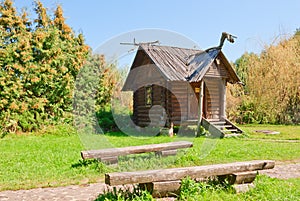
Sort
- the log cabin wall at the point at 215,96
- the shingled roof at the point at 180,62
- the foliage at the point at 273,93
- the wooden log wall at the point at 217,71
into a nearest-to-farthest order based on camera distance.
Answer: the shingled roof at the point at 180,62, the wooden log wall at the point at 217,71, the log cabin wall at the point at 215,96, the foliage at the point at 273,93

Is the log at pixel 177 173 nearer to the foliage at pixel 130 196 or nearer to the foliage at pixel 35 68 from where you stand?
the foliage at pixel 130 196

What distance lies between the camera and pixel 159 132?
14.4 meters

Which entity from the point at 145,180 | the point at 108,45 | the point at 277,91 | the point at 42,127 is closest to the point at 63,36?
the point at 42,127

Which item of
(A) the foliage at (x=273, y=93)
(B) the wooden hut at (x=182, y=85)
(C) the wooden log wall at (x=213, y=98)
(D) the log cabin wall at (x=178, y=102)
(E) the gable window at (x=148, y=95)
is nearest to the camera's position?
(B) the wooden hut at (x=182, y=85)

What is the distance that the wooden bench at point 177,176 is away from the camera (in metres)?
3.96

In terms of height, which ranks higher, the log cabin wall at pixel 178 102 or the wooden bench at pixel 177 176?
the log cabin wall at pixel 178 102

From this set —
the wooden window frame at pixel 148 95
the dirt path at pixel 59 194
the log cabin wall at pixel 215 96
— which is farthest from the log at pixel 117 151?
the wooden window frame at pixel 148 95

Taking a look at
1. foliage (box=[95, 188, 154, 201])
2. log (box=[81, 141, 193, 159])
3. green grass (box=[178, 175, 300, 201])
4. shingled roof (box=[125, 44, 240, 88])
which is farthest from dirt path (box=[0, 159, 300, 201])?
shingled roof (box=[125, 44, 240, 88])

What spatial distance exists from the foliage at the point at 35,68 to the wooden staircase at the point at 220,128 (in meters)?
6.92

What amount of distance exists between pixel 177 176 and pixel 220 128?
32.8 feet

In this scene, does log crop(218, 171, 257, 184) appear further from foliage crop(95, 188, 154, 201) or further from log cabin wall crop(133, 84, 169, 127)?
log cabin wall crop(133, 84, 169, 127)

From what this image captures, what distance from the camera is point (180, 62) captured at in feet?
48.6

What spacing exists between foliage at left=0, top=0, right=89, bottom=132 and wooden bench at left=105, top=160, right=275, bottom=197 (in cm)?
1034

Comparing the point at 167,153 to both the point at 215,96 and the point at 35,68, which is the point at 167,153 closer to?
the point at 215,96
